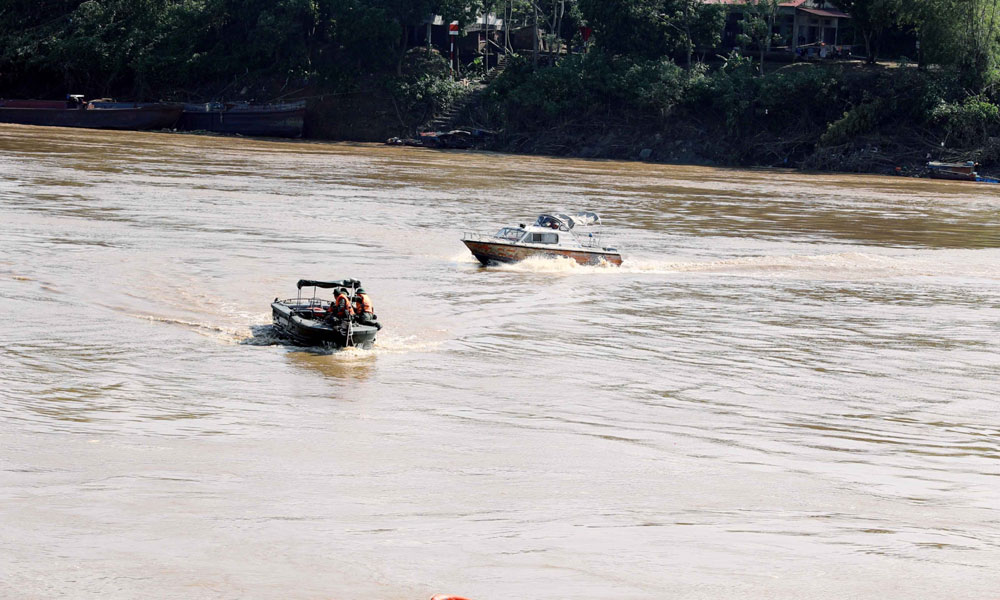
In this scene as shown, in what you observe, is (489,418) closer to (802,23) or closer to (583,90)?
(583,90)

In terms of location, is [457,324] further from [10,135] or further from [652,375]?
[10,135]

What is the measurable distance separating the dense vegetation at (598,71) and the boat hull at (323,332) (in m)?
52.2

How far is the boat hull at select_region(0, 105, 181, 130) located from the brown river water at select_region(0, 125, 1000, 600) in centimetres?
3743

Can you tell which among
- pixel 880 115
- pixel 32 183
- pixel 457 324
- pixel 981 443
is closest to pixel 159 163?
pixel 32 183

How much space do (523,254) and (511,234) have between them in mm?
950

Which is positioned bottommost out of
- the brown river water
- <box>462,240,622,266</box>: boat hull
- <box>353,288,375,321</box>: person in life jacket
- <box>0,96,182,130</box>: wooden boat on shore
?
the brown river water

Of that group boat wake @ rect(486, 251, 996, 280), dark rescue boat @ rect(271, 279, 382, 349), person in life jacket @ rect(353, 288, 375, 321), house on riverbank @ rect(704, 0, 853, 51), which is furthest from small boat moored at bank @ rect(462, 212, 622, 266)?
house on riverbank @ rect(704, 0, 853, 51)

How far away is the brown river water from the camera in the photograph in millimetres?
12102

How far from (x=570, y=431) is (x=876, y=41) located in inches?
2538

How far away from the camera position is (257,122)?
252 feet

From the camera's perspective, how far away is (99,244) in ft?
105

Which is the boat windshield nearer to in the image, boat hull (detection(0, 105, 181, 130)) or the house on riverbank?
boat hull (detection(0, 105, 181, 130))

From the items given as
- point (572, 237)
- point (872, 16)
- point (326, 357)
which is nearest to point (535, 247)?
point (572, 237)

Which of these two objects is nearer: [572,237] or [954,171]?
[572,237]
